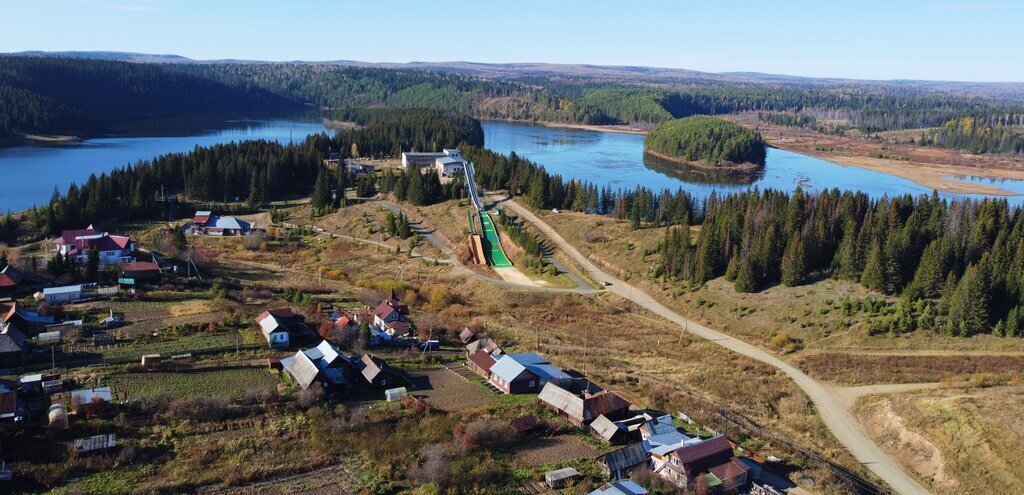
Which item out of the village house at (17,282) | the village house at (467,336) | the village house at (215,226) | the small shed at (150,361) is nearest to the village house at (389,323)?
the village house at (467,336)

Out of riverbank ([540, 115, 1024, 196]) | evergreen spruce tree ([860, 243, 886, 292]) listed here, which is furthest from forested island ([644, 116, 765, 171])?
evergreen spruce tree ([860, 243, 886, 292])

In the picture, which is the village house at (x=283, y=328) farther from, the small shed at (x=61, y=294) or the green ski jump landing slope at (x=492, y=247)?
the green ski jump landing slope at (x=492, y=247)

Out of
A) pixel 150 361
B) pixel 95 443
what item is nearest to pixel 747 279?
pixel 150 361

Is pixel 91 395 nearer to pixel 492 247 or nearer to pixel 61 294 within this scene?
pixel 61 294

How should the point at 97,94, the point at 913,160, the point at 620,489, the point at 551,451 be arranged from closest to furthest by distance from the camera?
the point at 620,489, the point at 551,451, the point at 913,160, the point at 97,94

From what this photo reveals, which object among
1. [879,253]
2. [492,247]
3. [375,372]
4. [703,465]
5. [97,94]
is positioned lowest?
[492,247]
